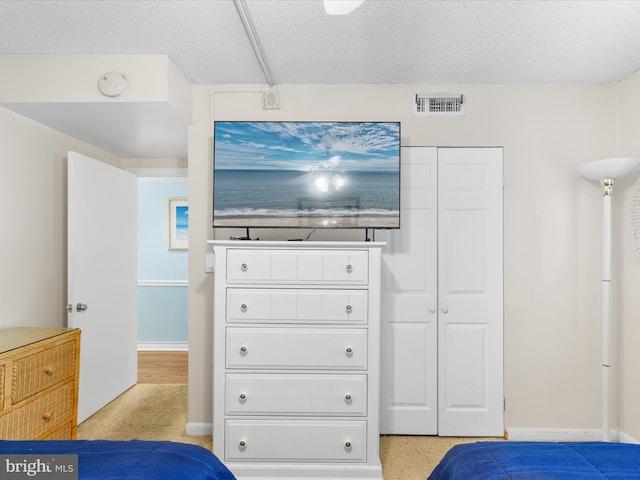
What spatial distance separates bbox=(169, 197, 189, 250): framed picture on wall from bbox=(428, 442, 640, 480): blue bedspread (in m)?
4.58

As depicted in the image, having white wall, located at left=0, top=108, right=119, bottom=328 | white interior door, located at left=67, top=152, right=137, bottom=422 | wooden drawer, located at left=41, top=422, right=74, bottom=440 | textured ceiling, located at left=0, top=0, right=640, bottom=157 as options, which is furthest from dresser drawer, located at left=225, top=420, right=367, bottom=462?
textured ceiling, located at left=0, top=0, right=640, bottom=157

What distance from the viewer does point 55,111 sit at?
2.85 metres

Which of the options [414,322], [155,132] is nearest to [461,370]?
[414,322]

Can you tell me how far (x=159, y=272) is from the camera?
5.55m

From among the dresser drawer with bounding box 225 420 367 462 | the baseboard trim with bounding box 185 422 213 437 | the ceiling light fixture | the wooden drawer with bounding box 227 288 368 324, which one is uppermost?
the ceiling light fixture

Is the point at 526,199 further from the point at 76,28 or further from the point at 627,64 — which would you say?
the point at 76,28

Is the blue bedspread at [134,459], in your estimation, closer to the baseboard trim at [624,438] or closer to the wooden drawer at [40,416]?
the wooden drawer at [40,416]

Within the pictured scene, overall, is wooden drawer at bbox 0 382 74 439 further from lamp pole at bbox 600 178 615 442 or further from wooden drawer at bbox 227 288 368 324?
lamp pole at bbox 600 178 615 442

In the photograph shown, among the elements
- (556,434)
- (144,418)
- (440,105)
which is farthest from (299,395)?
(440,105)

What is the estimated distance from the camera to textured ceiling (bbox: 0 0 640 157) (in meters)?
2.14

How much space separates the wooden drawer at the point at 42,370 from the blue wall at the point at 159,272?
2.85 metres

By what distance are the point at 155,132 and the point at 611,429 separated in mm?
3854

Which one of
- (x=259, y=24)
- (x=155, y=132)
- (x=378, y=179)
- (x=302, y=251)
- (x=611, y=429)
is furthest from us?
(x=155, y=132)

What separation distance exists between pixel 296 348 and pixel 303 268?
46cm
